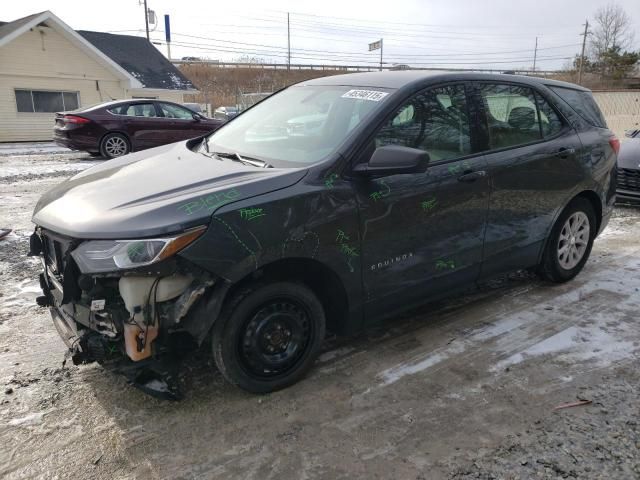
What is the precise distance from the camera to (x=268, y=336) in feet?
9.45

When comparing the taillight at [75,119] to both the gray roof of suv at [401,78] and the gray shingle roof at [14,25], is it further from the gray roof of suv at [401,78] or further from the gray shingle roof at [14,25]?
the gray shingle roof at [14,25]

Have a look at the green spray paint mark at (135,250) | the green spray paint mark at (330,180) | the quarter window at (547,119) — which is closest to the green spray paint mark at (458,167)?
the green spray paint mark at (330,180)

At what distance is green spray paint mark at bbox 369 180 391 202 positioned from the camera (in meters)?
Result: 3.05

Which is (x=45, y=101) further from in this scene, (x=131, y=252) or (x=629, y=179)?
(x=131, y=252)

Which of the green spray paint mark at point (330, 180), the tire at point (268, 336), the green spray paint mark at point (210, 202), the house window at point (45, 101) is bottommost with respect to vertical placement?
the tire at point (268, 336)

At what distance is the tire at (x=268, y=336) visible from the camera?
2.72 m

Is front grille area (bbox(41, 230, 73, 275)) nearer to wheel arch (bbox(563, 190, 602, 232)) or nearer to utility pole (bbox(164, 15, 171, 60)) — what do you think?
wheel arch (bbox(563, 190, 602, 232))

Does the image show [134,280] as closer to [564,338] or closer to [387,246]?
[387,246]

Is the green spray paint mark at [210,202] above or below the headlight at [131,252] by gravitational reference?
above

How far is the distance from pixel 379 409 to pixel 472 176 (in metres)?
1.72

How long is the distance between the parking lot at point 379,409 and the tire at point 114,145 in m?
9.63

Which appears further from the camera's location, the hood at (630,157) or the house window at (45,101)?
the house window at (45,101)

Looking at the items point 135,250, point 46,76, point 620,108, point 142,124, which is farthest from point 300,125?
point 620,108

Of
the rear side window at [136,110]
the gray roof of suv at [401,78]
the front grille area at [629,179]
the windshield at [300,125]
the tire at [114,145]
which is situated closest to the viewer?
the windshield at [300,125]
